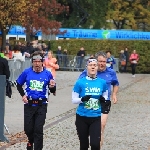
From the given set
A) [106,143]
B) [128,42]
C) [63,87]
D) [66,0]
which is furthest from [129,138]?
[66,0]

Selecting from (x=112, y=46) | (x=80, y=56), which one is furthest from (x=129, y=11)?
(x=80, y=56)

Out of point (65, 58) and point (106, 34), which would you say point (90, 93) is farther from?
point (106, 34)

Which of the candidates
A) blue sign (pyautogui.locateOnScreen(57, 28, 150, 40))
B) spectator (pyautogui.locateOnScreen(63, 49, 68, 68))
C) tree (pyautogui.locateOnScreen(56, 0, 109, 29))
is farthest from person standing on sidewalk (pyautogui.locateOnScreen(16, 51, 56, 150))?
tree (pyautogui.locateOnScreen(56, 0, 109, 29))

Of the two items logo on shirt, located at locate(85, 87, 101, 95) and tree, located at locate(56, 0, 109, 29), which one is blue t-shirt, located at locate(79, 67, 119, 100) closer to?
logo on shirt, located at locate(85, 87, 101, 95)

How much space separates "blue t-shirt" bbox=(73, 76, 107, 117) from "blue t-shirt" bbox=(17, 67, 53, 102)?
1.38 metres

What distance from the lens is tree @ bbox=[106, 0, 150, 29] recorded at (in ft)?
222

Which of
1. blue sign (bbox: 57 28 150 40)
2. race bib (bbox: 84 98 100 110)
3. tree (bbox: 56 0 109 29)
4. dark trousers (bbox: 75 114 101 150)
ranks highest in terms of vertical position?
tree (bbox: 56 0 109 29)


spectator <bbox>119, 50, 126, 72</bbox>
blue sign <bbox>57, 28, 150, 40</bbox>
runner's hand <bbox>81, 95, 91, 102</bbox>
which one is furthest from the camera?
blue sign <bbox>57, 28, 150, 40</bbox>

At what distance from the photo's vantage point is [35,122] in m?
10.0

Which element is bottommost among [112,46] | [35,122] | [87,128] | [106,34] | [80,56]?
[80,56]

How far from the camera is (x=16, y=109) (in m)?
18.0

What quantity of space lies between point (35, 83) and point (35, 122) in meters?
0.62

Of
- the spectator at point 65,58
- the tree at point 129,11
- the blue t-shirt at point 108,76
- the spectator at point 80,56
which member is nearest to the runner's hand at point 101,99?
the blue t-shirt at point 108,76

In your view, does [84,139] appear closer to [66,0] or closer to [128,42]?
[128,42]
